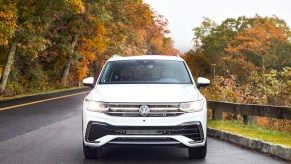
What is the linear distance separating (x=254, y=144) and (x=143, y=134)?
297 centimetres

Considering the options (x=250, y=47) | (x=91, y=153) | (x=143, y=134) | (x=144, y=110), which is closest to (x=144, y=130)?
(x=143, y=134)

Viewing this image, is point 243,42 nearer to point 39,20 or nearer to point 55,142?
point 39,20

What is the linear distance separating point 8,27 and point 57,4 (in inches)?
211

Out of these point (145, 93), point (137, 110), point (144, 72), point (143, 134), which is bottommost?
point (143, 134)

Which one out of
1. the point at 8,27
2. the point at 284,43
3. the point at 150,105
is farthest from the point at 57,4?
the point at 284,43

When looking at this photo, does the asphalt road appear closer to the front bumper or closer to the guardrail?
the front bumper

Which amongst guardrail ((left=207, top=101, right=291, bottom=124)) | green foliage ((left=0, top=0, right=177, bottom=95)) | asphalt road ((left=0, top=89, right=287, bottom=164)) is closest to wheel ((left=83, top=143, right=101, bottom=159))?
asphalt road ((left=0, top=89, right=287, bottom=164))

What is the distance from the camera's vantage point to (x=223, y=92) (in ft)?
54.6

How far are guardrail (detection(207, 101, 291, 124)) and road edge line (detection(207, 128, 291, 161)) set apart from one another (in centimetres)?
106

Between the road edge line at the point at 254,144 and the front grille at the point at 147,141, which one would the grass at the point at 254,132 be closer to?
the road edge line at the point at 254,144

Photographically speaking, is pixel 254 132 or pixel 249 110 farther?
pixel 249 110

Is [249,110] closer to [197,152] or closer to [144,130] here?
[197,152]

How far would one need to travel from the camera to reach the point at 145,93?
24.7ft

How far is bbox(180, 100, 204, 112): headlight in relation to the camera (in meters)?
7.39
